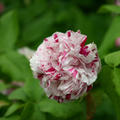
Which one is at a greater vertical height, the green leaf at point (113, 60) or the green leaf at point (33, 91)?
the green leaf at point (113, 60)

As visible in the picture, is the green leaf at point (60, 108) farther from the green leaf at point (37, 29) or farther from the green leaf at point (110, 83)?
the green leaf at point (37, 29)

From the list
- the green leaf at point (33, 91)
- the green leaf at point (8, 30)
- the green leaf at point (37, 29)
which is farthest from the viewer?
the green leaf at point (37, 29)

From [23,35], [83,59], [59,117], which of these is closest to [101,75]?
[83,59]

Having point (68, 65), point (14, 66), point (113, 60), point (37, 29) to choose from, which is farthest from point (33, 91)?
point (37, 29)

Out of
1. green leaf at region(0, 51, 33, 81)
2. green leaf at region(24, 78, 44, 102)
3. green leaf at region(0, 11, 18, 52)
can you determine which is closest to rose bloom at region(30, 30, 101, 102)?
green leaf at region(24, 78, 44, 102)

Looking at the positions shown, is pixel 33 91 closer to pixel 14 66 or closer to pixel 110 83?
pixel 14 66

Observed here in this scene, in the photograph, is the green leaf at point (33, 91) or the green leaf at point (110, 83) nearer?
the green leaf at point (110, 83)

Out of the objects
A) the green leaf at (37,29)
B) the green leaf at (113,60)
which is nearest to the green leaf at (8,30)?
the green leaf at (37,29)

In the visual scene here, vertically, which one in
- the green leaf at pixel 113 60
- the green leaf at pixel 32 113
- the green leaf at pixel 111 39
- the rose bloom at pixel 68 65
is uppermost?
the rose bloom at pixel 68 65
